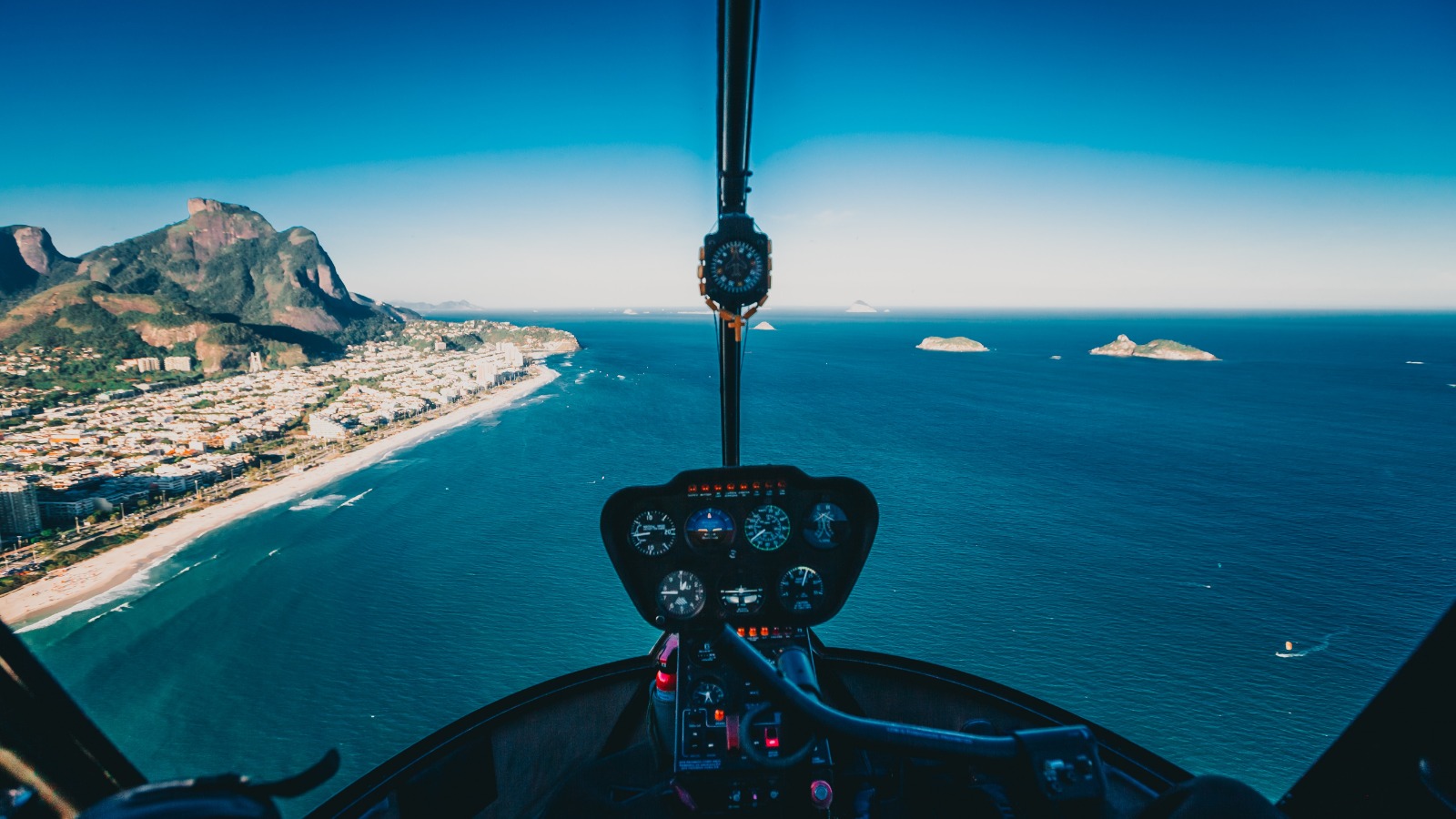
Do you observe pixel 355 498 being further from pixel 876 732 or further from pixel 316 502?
pixel 876 732

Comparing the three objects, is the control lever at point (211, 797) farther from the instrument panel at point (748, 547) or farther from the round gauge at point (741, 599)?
the round gauge at point (741, 599)

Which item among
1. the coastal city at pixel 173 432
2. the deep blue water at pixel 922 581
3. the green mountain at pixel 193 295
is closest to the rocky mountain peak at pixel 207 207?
the green mountain at pixel 193 295

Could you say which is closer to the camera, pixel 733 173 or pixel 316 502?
pixel 733 173

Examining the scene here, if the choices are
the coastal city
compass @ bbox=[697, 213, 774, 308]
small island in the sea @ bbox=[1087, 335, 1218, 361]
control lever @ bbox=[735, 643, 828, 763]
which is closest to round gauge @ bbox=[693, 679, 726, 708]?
control lever @ bbox=[735, 643, 828, 763]

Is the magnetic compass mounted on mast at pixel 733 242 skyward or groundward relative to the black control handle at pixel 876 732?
skyward

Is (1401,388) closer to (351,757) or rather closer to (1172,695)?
(1172,695)

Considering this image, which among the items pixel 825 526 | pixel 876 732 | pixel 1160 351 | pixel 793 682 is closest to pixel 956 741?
pixel 876 732
